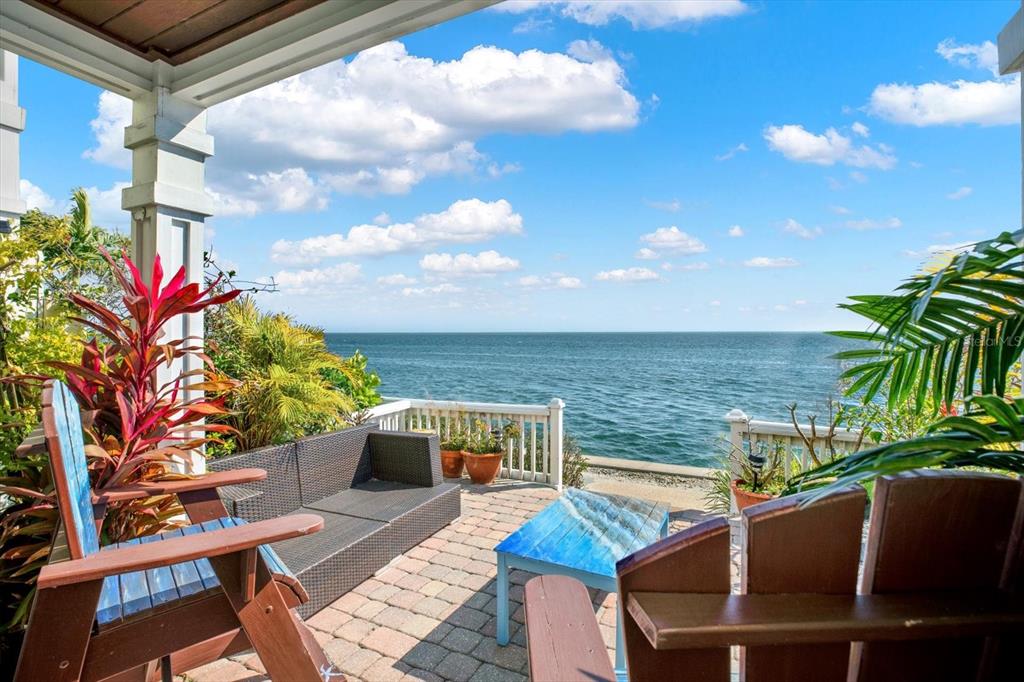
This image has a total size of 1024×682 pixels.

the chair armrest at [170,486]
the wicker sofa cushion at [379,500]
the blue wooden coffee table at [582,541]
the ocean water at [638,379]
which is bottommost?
the ocean water at [638,379]

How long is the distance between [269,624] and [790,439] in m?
3.82

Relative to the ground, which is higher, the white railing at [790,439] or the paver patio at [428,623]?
the white railing at [790,439]

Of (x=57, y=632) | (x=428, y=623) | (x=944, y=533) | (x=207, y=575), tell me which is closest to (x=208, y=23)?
(x=207, y=575)

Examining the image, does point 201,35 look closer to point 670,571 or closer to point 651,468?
point 670,571

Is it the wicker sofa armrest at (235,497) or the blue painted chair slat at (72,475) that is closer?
the blue painted chair slat at (72,475)

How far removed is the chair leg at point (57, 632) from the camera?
1.11 m

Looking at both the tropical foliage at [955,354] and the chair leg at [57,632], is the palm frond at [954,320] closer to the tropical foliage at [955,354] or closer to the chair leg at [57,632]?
the tropical foliage at [955,354]

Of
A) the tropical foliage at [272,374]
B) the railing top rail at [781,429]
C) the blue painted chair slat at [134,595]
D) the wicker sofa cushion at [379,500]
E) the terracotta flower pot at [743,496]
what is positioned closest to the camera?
the blue painted chair slat at [134,595]

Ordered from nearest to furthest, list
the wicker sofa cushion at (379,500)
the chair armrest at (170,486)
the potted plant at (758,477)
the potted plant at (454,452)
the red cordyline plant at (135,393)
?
the chair armrest at (170,486), the red cordyline plant at (135,393), the wicker sofa cushion at (379,500), the potted plant at (758,477), the potted plant at (454,452)

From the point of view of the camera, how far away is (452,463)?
5.09 m

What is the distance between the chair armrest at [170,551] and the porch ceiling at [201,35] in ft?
6.34

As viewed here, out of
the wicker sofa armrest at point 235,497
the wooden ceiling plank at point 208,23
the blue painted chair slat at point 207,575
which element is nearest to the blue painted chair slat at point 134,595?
the blue painted chair slat at point 207,575

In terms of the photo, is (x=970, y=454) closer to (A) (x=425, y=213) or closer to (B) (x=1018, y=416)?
(B) (x=1018, y=416)

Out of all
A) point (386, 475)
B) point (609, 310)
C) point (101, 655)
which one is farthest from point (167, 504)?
point (609, 310)
